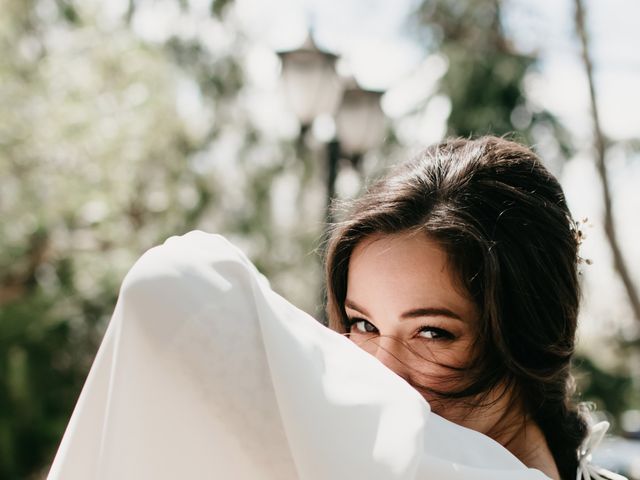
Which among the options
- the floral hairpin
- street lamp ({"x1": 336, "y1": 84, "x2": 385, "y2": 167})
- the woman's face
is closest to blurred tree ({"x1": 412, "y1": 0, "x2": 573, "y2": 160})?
street lamp ({"x1": 336, "y1": 84, "x2": 385, "y2": 167})

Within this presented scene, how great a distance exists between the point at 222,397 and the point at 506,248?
2.43 ft

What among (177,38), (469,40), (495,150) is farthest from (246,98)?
(495,150)

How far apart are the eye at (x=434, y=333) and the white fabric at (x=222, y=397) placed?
0.45 meters

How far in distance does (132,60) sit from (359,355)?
9.76 metres

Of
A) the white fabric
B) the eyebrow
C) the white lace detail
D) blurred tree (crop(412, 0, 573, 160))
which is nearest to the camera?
the white fabric

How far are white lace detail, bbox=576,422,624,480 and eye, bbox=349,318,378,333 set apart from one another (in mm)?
510

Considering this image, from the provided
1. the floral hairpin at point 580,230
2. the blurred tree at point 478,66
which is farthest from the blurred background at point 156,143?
the floral hairpin at point 580,230

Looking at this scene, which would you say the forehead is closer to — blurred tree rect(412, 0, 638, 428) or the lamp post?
the lamp post

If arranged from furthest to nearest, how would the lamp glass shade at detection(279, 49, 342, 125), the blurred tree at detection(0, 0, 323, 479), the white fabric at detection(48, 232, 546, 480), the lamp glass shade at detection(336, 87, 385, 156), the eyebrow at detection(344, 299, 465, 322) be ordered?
the blurred tree at detection(0, 0, 323, 479), the lamp glass shade at detection(336, 87, 385, 156), the lamp glass shade at detection(279, 49, 342, 125), the eyebrow at detection(344, 299, 465, 322), the white fabric at detection(48, 232, 546, 480)

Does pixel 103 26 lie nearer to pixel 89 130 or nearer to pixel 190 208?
pixel 89 130

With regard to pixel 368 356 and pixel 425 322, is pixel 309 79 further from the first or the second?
pixel 368 356

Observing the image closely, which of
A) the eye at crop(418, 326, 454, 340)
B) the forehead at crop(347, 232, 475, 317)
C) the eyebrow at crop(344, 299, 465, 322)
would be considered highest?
the forehead at crop(347, 232, 475, 317)

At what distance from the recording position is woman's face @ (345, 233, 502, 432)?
1344 mm

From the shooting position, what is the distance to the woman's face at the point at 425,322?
134 cm
